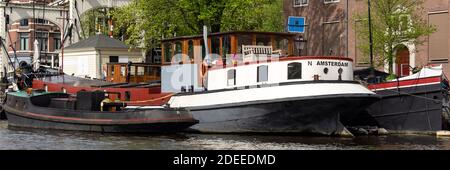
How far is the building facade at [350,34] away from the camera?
121ft

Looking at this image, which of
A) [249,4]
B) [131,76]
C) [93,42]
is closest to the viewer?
[131,76]

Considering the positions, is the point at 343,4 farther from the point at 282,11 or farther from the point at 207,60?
the point at 207,60

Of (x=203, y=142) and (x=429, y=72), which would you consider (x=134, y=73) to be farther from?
(x=429, y=72)

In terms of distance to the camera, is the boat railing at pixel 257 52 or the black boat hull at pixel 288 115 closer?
the black boat hull at pixel 288 115

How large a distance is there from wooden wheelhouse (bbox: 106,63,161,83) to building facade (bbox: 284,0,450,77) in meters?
9.42

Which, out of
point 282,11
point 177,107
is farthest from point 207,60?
point 282,11

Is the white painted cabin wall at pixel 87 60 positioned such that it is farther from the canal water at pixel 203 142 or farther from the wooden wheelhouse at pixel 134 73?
the canal water at pixel 203 142

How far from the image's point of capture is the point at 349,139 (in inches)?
957

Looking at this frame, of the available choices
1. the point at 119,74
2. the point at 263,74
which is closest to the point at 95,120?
the point at 263,74

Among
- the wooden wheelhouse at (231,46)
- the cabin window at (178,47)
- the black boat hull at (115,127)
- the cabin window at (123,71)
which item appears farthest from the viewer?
the cabin window at (123,71)

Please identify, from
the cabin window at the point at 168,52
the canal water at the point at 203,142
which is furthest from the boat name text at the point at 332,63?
the cabin window at the point at 168,52

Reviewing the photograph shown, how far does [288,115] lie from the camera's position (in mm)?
24156

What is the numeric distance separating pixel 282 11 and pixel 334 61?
22075 millimetres

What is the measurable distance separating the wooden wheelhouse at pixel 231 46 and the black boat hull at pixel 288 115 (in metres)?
1.94
